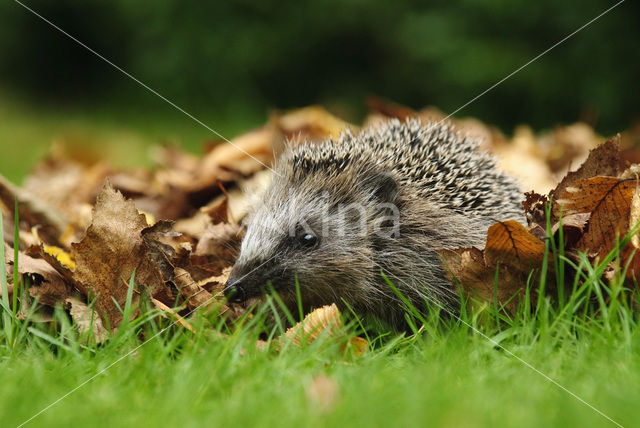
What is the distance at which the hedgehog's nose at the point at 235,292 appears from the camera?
9.66 feet

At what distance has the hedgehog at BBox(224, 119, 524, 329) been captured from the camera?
3.16m

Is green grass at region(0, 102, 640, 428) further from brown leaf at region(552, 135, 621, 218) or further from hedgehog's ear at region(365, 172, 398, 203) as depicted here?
hedgehog's ear at region(365, 172, 398, 203)

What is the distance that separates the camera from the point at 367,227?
330 cm

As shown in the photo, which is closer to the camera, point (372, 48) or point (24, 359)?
point (24, 359)

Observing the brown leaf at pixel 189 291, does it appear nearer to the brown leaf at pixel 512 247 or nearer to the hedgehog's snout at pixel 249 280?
the hedgehog's snout at pixel 249 280

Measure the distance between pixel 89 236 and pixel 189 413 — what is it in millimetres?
1188

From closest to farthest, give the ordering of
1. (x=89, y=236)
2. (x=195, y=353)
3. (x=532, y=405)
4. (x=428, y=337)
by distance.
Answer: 1. (x=532, y=405)
2. (x=195, y=353)
3. (x=428, y=337)
4. (x=89, y=236)

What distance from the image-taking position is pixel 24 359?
2389 mm

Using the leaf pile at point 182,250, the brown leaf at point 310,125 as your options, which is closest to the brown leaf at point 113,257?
the leaf pile at point 182,250

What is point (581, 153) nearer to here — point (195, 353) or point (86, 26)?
point (195, 353)

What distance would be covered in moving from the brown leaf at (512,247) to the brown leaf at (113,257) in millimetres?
1360

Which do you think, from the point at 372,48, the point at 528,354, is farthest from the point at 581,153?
the point at 372,48

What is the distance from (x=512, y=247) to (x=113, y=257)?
164 centimetres

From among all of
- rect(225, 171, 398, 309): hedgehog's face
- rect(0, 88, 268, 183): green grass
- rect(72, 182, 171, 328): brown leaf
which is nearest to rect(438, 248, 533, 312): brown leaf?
rect(225, 171, 398, 309): hedgehog's face
